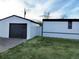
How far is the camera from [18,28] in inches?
890

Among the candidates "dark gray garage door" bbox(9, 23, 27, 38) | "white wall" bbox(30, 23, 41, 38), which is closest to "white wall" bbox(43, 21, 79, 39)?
"white wall" bbox(30, 23, 41, 38)

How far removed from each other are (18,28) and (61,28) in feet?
19.3

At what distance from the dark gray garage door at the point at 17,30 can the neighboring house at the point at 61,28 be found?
8.56ft

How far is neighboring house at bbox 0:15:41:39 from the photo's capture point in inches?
869

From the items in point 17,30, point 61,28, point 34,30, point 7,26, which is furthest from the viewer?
point 7,26

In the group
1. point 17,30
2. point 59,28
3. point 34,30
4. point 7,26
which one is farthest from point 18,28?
point 59,28

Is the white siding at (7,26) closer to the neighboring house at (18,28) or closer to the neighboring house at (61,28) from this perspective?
the neighboring house at (18,28)

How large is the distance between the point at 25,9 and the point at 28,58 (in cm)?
Result: 2051

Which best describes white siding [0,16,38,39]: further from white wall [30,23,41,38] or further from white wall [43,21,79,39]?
white wall [43,21,79,39]

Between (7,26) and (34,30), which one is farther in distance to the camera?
(7,26)

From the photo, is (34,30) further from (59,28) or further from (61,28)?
(61,28)

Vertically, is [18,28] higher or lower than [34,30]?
higher

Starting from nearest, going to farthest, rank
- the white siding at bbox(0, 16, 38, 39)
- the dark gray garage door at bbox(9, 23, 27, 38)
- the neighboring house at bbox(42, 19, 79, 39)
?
the neighboring house at bbox(42, 19, 79, 39) < the white siding at bbox(0, 16, 38, 39) < the dark gray garage door at bbox(9, 23, 27, 38)

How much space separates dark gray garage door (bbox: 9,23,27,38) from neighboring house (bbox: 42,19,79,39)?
103 inches
